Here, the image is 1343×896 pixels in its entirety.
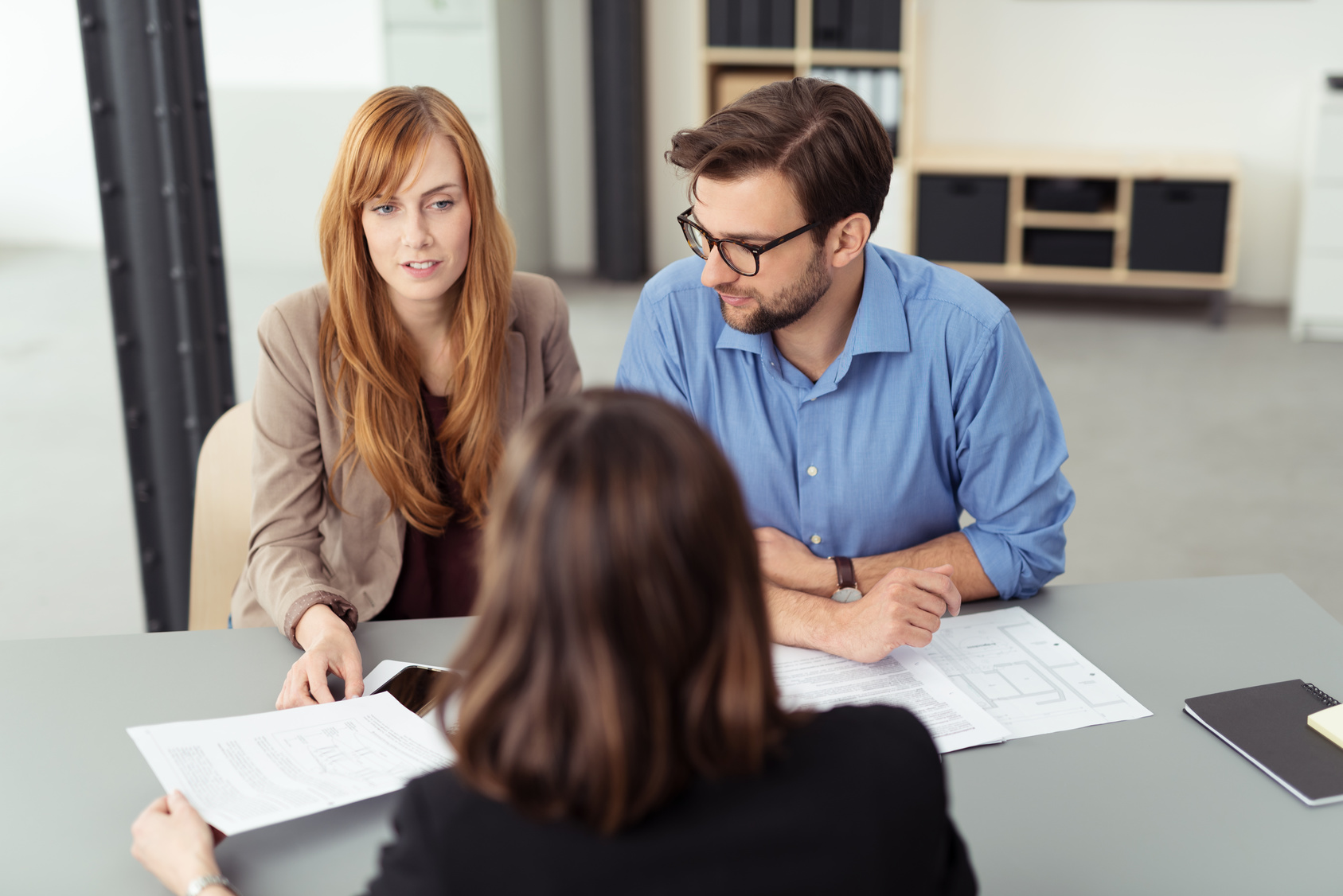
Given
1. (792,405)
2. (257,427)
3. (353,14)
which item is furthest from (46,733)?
(353,14)

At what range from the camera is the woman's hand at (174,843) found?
3.23 ft

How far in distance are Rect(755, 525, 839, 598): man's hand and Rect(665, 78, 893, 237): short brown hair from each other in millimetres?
401

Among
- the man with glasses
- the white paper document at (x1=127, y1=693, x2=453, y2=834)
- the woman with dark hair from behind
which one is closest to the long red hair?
the man with glasses

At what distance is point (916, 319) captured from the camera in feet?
5.24

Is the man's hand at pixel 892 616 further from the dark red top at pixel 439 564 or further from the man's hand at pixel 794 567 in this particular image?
the dark red top at pixel 439 564

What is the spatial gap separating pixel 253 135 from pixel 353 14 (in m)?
0.83

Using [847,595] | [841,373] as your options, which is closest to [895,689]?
[847,595]

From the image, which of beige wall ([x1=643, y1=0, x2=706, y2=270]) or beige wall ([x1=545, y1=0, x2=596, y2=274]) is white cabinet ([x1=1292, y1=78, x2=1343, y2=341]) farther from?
beige wall ([x1=545, y1=0, x2=596, y2=274])

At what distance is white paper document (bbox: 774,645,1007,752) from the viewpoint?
46.9 inches

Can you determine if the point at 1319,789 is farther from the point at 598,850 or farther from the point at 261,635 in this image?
the point at 261,635

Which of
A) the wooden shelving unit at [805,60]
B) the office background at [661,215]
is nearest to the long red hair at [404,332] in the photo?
the office background at [661,215]

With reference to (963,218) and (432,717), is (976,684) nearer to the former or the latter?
(432,717)

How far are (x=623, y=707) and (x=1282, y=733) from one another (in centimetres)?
81

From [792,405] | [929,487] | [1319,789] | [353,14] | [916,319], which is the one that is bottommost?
[1319,789]
